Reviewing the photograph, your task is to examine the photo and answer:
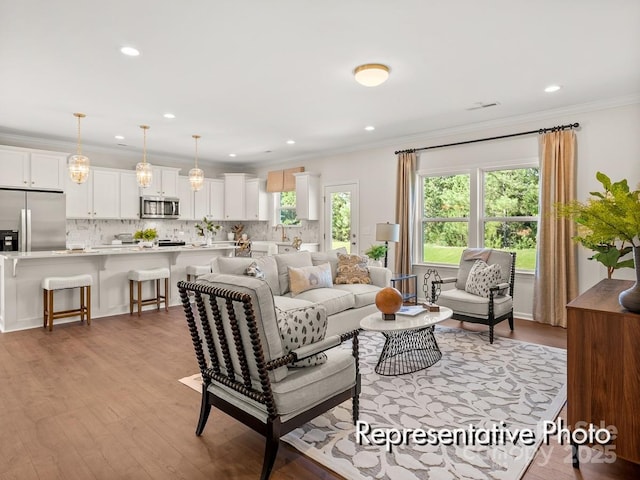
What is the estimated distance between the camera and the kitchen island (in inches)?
191

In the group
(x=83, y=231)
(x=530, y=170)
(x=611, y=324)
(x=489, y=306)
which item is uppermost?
(x=530, y=170)

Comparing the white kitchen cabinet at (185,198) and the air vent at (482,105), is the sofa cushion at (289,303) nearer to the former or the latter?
the air vent at (482,105)

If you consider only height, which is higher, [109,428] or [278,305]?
[278,305]

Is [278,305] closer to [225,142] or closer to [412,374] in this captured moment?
[412,374]

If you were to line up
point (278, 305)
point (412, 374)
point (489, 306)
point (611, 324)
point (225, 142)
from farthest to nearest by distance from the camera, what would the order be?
1. point (225, 142)
2. point (489, 306)
3. point (278, 305)
4. point (412, 374)
5. point (611, 324)

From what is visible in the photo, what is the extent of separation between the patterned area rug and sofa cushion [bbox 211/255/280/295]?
1.30 metres

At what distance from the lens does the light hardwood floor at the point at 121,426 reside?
81.4 inches

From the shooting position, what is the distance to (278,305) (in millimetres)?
4016

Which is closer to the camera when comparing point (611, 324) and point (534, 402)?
point (611, 324)

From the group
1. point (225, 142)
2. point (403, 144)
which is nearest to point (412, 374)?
point (403, 144)

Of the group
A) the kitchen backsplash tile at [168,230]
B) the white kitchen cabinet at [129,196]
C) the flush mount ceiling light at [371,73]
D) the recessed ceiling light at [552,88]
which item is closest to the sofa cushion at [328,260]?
the flush mount ceiling light at [371,73]

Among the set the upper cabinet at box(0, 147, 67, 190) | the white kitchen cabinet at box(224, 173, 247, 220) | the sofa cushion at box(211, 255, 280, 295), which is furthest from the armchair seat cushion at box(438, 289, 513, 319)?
the upper cabinet at box(0, 147, 67, 190)

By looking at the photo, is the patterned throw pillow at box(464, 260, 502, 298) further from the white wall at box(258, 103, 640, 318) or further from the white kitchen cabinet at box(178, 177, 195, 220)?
the white kitchen cabinet at box(178, 177, 195, 220)

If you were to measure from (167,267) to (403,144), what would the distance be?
175 inches
